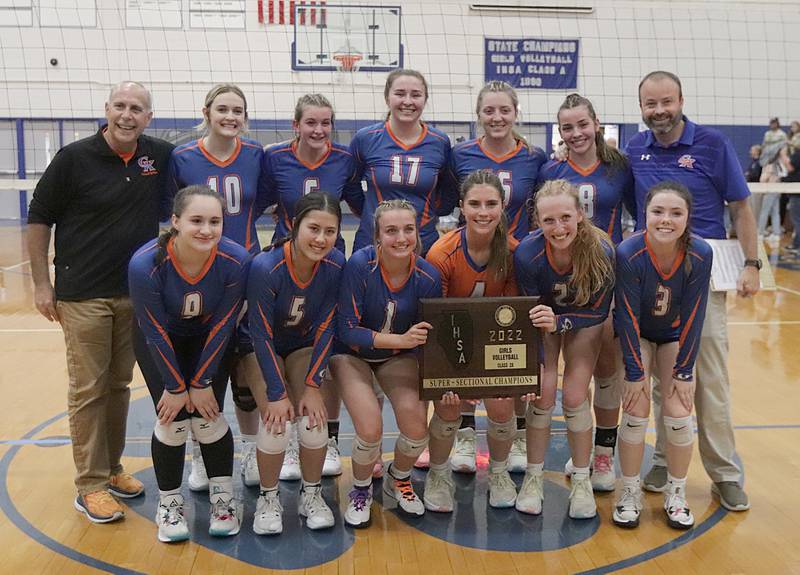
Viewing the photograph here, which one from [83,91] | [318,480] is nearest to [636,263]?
[318,480]

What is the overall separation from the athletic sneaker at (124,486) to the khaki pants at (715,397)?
2.47 m

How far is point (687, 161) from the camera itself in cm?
334

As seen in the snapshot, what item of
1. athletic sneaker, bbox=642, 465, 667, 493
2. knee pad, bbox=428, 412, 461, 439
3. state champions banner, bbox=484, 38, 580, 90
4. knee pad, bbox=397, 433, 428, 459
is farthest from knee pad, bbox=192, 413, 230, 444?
state champions banner, bbox=484, 38, 580, 90

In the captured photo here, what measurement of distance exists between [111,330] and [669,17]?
12.9 meters

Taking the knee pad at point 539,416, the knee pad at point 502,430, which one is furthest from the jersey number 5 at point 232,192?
the knee pad at point 539,416

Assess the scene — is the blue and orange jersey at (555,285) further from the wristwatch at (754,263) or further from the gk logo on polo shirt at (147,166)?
the gk logo on polo shirt at (147,166)

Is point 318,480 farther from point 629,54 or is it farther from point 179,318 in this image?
point 629,54

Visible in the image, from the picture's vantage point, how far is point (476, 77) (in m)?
14.1

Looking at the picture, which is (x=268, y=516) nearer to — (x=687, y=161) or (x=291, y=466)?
(x=291, y=466)

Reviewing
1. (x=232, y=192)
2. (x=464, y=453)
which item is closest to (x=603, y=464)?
(x=464, y=453)

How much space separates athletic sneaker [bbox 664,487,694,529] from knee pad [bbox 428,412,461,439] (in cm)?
91

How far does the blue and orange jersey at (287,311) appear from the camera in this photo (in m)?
3.01

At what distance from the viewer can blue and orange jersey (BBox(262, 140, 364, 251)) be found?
3.67 m

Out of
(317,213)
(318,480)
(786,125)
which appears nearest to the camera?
(317,213)
